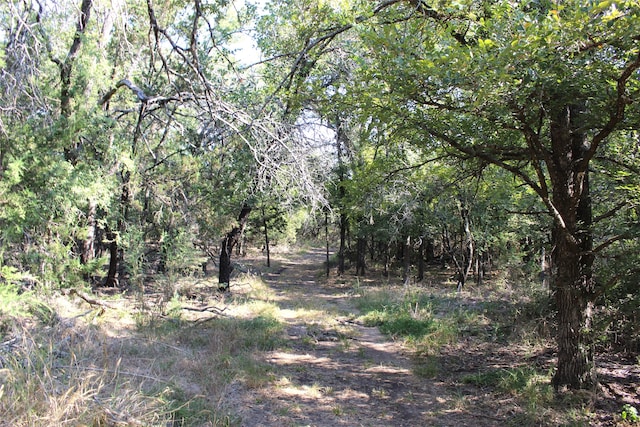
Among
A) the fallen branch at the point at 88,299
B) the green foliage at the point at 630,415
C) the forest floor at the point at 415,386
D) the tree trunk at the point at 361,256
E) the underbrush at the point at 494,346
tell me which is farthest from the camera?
the tree trunk at the point at 361,256

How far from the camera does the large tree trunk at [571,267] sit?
5445 millimetres

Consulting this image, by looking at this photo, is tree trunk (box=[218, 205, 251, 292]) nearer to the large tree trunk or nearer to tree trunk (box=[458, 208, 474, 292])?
tree trunk (box=[458, 208, 474, 292])

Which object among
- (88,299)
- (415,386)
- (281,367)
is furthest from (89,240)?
(415,386)

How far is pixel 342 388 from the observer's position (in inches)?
245

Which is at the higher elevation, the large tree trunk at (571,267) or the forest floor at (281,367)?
the large tree trunk at (571,267)

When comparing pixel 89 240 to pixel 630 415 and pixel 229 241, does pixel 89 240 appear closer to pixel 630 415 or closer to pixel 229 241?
pixel 229 241

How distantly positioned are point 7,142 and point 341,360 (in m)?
6.46

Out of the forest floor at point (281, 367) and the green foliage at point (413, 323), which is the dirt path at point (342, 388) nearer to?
the forest floor at point (281, 367)

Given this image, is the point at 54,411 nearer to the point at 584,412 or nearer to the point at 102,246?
the point at 584,412

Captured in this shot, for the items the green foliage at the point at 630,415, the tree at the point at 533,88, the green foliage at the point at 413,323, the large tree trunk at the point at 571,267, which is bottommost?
the green foliage at the point at 413,323

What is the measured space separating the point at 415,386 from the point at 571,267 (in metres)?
2.80

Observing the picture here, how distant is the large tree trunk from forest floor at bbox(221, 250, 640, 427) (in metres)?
0.36

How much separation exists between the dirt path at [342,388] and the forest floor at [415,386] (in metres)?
0.01

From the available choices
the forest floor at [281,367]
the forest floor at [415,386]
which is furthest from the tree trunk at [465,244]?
the forest floor at [415,386]
